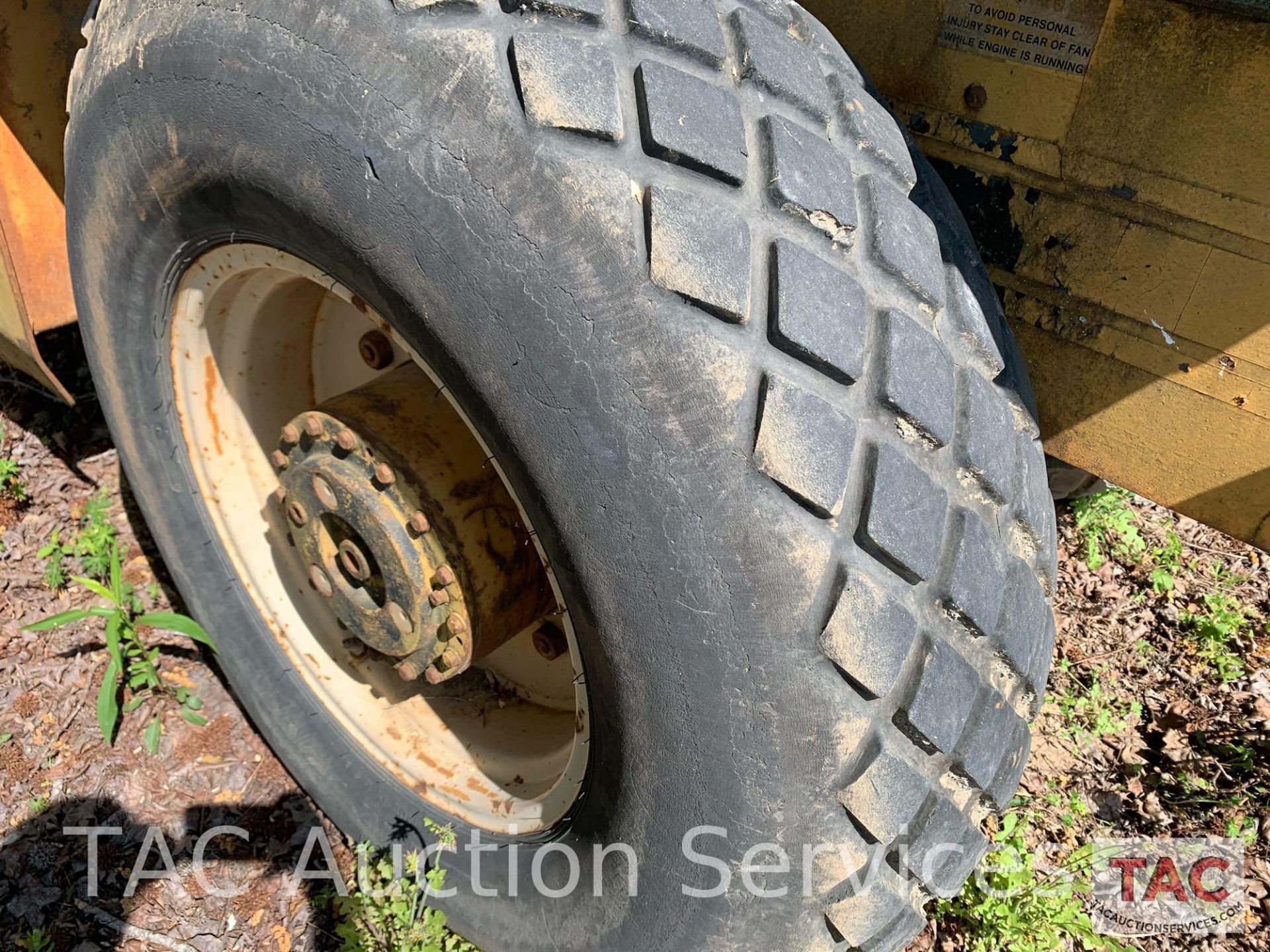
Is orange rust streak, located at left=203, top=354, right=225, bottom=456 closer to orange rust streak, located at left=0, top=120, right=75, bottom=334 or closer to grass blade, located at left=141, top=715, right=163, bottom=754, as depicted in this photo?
orange rust streak, located at left=0, top=120, right=75, bottom=334

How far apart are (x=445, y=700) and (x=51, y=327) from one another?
1233 mm

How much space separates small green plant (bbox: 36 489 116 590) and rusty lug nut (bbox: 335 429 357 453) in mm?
1222

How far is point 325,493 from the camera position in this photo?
1.79 metres

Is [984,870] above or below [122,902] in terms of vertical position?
above

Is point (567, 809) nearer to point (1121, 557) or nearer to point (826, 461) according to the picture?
point (826, 461)

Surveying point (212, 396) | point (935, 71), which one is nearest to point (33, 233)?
point (212, 396)

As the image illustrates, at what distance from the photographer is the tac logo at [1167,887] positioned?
6.93ft

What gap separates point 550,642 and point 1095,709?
1.53 m

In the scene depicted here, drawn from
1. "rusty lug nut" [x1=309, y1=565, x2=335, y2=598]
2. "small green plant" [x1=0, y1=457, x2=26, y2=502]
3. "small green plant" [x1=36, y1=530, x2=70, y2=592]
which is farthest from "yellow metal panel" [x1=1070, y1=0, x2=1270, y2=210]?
"small green plant" [x1=0, y1=457, x2=26, y2=502]

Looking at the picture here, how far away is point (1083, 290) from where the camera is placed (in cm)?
153

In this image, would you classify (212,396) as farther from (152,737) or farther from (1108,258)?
(1108,258)

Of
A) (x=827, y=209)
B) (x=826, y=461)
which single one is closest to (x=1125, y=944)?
(x=826, y=461)

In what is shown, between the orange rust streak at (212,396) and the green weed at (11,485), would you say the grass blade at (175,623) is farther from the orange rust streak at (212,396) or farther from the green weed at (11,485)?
the green weed at (11,485)

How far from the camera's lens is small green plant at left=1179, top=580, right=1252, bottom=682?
264 centimetres
